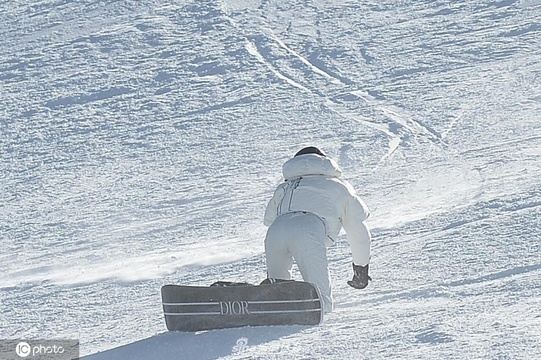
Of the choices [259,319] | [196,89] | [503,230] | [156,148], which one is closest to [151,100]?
[196,89]

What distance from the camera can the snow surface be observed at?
580cm

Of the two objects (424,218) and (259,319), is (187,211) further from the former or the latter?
(259,319)

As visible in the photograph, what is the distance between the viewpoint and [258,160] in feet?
38.4

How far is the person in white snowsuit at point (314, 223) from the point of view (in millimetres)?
5840

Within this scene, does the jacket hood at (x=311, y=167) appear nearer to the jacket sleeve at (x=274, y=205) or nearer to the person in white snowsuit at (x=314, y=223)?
the person in white snowsuit at (x=314, y=223)

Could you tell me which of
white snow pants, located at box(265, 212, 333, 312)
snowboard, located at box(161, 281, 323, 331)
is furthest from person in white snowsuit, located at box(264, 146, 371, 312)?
snowboard, located at box(161, 281, 323, 331)

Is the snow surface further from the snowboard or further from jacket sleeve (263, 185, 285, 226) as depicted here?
jacket sleeve (263, 185, 285, 226)

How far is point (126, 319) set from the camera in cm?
674

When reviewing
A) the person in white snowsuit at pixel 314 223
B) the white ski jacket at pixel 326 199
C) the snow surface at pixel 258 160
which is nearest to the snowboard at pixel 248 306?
the snow surface at pixel 258 160

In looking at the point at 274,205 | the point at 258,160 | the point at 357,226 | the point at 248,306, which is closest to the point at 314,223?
the point at 357,226

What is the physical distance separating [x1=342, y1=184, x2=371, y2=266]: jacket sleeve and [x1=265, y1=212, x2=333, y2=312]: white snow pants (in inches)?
6.6

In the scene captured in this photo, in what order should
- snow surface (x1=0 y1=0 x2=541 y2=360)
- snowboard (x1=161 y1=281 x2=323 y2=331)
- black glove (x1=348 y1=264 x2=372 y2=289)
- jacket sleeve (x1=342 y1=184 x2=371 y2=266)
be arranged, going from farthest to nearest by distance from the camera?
black glove (x1=348 y1=264 x2=372 y2=289) → jacket sleeve (x1=342 y1=184 x2=371 y2=266) → snow surface (x1=0 y1=0 x2=541 y2=360) → snowboard (x1=161 y1=281 x2=323 y2=331)

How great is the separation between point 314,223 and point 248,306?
24.1 inches

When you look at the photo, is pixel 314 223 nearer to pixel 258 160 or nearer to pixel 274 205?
pixel 274 205
